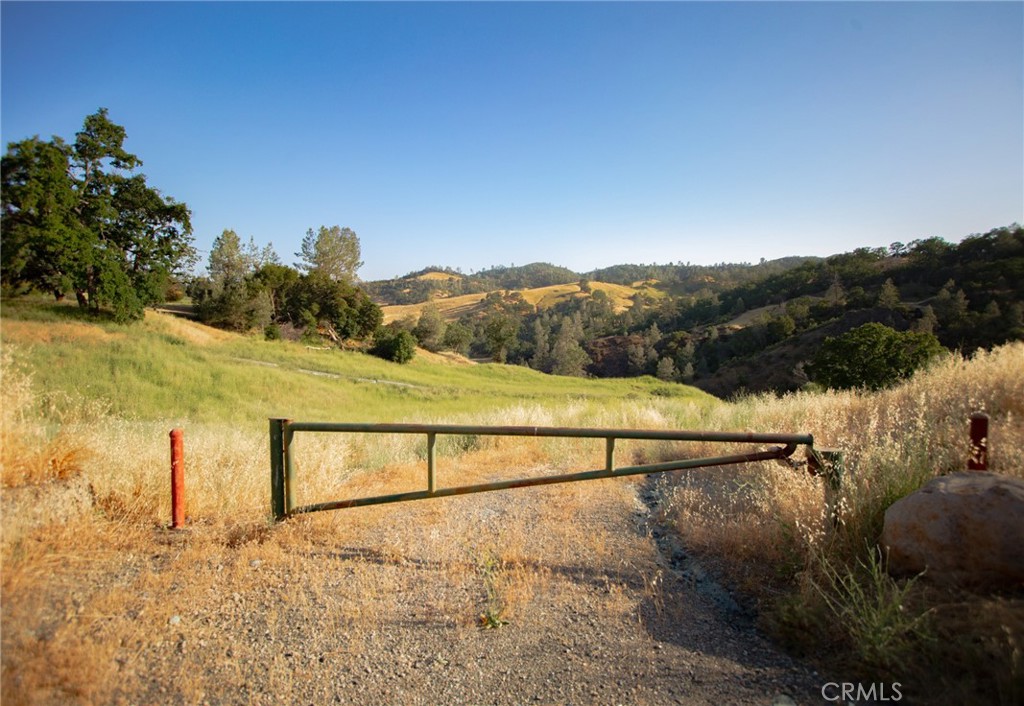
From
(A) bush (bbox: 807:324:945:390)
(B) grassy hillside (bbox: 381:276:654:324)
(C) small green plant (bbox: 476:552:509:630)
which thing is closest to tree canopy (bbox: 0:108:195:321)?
(C) small green plant (bbox: 476:552:509:630)

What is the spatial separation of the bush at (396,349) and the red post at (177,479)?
43.3 metres

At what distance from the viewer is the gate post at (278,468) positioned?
4.53 meters

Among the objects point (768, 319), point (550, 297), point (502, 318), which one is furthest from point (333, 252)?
point (550, 297)

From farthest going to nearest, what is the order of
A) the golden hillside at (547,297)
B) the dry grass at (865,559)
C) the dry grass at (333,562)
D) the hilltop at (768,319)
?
the golden hillside at (547,297) → the hilltop at (768,319) → the dry grass at (333,562) → the dry grass at (865,559)

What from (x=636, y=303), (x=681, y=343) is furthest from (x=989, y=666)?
(x=636, y=303)

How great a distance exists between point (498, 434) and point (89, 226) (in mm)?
40439

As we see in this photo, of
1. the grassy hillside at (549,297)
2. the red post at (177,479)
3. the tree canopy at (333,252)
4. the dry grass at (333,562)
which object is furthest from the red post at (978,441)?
the grassy hillside at (549,297)

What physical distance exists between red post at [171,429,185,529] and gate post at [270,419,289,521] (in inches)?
30.2

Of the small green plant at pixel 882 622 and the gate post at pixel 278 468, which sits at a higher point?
the gate post at pixel 278 468

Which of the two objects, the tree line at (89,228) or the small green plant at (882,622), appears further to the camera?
the tree line at (89,228)

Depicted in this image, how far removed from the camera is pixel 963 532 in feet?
10.1

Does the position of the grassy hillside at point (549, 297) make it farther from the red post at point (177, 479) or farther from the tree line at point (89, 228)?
the red post at point (177, 479)

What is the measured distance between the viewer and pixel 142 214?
3481cm

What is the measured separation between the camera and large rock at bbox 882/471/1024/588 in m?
2.95
